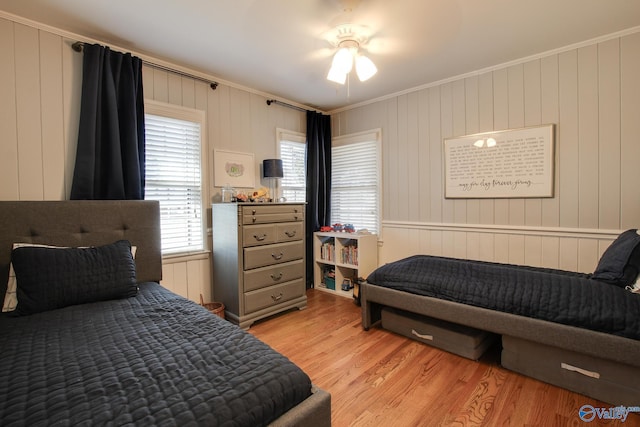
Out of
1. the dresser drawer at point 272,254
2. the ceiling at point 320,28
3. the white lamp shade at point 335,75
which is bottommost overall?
the dresser drawer at point 272,254

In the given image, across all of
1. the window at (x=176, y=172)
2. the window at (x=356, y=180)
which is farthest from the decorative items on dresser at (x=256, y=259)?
the window at (x=356, y=180)

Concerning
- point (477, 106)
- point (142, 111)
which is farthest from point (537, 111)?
point (142, 111)

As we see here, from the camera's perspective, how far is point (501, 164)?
2920 millimetres

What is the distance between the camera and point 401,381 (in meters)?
2.00

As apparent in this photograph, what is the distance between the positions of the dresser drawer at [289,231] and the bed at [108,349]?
1.26m

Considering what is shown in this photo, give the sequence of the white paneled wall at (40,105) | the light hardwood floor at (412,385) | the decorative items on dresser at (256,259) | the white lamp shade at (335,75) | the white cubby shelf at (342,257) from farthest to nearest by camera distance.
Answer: the white cubby shelf at (342,257)
the decorative items on dresser at (256,259)
the white lamp shade at (335,75)
the white paneled wall at (40,105)
the light hardwood floor at (412,385)

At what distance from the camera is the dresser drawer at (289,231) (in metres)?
3.11

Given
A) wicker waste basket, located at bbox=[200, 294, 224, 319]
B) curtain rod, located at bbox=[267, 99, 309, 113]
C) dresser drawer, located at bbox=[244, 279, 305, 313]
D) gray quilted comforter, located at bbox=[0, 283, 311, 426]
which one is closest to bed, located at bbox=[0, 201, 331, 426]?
gray quilted comforter, located at bbox=[0, 283, 311, 426]

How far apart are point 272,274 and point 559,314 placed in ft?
7.39

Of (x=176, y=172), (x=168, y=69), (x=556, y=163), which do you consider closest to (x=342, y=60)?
(x=168, y=69)

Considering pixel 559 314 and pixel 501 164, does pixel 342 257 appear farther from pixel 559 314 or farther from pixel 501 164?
pixel 559 314

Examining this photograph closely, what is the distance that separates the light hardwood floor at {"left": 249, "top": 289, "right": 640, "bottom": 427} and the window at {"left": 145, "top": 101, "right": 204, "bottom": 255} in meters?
1.17

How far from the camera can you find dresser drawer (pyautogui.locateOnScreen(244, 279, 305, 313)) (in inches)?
112

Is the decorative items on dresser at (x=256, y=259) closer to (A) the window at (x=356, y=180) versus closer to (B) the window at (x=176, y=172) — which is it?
(B) the window at (x=176, y=172)
